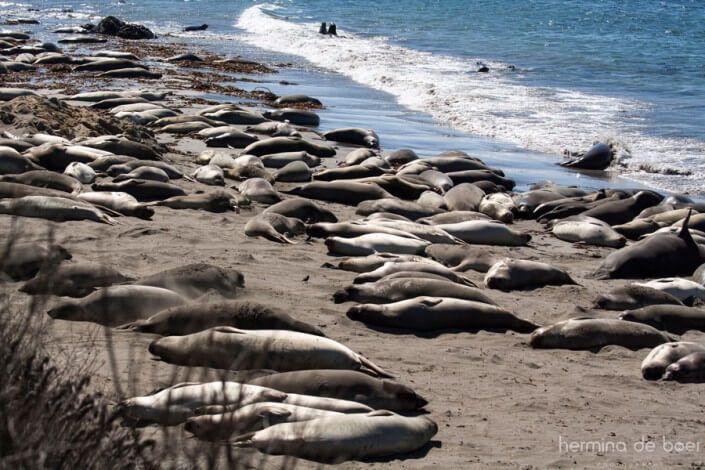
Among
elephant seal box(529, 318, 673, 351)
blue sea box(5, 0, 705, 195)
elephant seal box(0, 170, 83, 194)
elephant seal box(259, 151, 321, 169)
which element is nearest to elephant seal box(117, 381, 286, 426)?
elephant seal box(529, 318, 673, 351)

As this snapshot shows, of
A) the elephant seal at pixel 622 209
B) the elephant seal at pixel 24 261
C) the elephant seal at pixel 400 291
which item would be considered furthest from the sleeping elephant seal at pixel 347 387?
the elephant seal at pixel 622 209

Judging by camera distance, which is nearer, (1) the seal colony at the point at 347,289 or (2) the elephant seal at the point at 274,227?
(1) the seal colony at the point at 347,289

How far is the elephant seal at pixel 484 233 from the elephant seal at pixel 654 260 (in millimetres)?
950

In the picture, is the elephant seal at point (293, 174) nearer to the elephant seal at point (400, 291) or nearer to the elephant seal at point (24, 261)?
the elephant seal at point (400, 291)

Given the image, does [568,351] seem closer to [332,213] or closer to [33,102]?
[332,213]

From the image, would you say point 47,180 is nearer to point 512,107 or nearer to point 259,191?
point 259,191

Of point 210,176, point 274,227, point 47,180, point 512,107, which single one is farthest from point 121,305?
point 512,107

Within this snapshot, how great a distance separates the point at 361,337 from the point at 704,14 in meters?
42.5

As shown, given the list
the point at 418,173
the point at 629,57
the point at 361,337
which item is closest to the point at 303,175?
the point at 418,173

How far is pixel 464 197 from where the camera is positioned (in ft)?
31.5

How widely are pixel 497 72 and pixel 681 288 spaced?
50.9ft

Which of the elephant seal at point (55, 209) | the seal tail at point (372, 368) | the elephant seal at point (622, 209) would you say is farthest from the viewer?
the elephant seal at point (622, 209)

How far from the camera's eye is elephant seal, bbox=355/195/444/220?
8797mm

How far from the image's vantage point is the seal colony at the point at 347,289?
12.9ft
